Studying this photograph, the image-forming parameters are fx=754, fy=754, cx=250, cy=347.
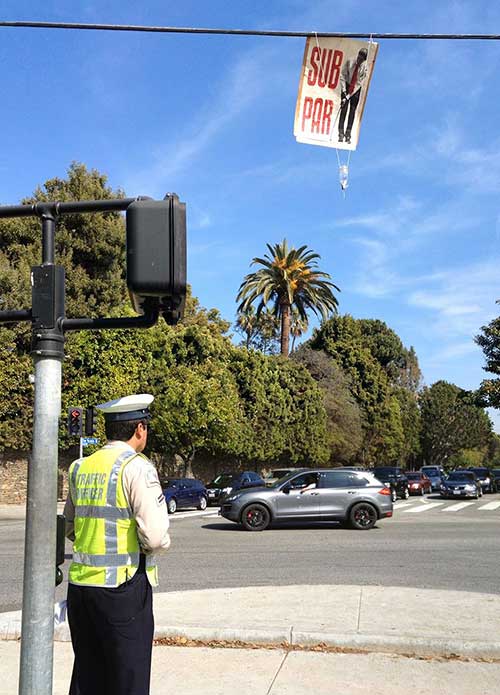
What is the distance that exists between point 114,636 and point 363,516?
15335mm

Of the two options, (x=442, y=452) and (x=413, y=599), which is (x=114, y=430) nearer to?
(x=413, y=599)

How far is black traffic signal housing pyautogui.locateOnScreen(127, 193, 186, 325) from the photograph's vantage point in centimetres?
373

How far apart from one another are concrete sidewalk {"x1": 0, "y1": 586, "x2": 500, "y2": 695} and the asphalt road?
2.32 m

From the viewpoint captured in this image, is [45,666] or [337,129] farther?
[337,129]

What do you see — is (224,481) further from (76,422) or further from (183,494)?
(76,422)

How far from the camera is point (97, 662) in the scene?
3.91 m

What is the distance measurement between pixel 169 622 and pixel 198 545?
840 cm

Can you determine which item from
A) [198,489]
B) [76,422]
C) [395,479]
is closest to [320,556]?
[76,422]

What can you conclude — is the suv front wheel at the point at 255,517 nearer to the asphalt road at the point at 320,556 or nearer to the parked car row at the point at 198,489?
the asphalt road at the point at 320,556

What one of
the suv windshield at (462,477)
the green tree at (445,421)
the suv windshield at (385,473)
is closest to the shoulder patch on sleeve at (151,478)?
the suv windshield at (385,473)

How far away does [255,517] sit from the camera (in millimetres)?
18516

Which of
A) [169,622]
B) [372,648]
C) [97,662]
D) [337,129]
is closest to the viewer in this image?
[97,662]

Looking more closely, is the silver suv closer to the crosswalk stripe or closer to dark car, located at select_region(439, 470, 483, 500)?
the crosswalk stripe

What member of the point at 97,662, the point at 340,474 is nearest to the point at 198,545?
the point at 340,474
